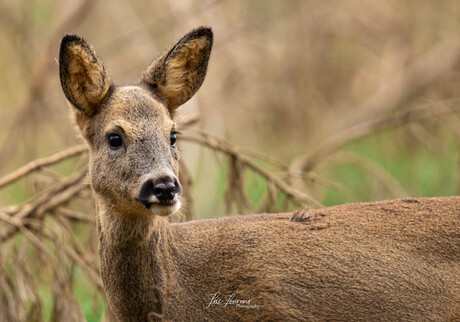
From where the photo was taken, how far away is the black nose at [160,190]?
440cm

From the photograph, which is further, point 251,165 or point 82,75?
point 251,165

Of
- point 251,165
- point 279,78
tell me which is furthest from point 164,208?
point 279,78

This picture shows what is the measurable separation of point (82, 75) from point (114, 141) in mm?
551

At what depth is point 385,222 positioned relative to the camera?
480cm

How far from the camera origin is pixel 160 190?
444 centimetres

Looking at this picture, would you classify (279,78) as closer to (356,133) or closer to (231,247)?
(356,133)

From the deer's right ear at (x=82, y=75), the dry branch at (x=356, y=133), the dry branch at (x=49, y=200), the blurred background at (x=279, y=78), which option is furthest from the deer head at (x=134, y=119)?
the blurred background at (x=279, y=78)

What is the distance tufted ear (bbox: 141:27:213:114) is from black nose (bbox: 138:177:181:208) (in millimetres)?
987

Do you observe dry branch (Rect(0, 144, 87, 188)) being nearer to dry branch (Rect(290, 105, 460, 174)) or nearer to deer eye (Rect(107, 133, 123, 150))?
deer eye (Rect(107, 133, 123, 150))

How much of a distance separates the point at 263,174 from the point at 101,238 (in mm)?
2681

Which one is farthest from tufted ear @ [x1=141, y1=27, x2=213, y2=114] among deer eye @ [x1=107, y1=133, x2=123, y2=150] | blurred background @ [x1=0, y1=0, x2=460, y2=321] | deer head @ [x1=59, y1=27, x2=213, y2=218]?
blurred background @ [x1=0, y1=0, x2=460, y2=321]

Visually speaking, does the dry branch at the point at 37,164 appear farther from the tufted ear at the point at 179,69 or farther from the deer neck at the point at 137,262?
the deer neck at the point at 137,262

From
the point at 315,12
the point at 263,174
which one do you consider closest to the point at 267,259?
the point at 263,174

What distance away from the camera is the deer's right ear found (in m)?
5.02
